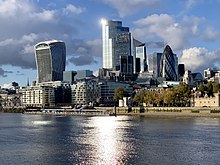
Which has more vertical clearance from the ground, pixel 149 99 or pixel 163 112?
pixel 149 99

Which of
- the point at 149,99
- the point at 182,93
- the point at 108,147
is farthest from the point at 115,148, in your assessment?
the point at 149,99

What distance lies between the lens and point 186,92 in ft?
480

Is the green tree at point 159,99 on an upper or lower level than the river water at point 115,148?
upper

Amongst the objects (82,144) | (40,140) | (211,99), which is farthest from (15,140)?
(211,99)

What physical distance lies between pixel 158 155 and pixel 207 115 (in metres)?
80.2

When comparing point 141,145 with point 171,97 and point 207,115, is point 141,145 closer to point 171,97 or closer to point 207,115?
point 207,115

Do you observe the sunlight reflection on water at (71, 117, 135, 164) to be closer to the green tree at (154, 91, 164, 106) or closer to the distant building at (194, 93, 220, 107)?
the distant building at (194, 93, 220, 107)

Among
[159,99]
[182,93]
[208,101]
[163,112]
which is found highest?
[182,93]

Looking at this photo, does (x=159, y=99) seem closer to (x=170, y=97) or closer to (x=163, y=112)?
(x=170, y=97)

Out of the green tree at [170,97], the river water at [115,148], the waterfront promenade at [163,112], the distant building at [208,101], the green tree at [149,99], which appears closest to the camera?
the river water at [115,148]

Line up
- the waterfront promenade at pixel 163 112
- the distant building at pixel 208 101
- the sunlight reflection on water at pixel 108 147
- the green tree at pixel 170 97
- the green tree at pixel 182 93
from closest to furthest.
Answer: the sunlight reflection on water at pixel 108 147 → the waterfront promenade at pixel 163 112 → the distant building at pixel 208 101 → the green tree at pixel 182 93 → the green tree at pixel 170 97

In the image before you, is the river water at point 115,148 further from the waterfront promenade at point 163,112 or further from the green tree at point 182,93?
the green tree at point 182,93

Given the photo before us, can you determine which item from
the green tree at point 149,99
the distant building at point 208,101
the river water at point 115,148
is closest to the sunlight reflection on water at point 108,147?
the river water at point 115,148

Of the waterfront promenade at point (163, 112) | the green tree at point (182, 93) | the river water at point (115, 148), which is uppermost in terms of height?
the green tree at point (182, 93)
